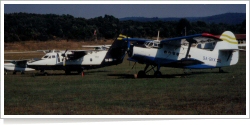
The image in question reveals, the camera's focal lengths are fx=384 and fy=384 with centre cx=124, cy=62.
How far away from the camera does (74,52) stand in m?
28.9

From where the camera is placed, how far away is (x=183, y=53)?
23.9 meters

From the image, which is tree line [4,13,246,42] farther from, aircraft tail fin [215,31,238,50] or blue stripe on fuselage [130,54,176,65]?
blue stripe on fuselage [130,54,176,65]

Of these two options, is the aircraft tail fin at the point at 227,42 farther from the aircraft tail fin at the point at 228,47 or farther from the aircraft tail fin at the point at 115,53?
the aircraft tail fin at the point at 115,53

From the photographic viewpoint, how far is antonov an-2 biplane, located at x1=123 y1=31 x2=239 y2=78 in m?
23.0

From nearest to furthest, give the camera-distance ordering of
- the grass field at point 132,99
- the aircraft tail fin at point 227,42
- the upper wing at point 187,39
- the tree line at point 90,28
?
the grass field at point 132,99
the upper wing at point 187,39
the aircraft tail fin at point 227,42
the tree line at point 90,28

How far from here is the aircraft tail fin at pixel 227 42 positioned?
2446cm

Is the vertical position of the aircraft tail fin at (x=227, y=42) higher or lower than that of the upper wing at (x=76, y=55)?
higher

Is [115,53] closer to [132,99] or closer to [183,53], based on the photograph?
[183,53]

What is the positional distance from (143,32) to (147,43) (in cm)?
698

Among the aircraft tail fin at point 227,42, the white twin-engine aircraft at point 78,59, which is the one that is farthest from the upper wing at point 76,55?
the aircraft tail fin at point 227,42

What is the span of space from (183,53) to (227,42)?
10.3ft

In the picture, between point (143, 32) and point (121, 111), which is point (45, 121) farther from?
point (143, 32)

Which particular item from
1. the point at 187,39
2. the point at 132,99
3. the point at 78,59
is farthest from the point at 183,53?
the point at 132,99

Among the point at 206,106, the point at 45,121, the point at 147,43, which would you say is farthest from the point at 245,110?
the point at 147,43
